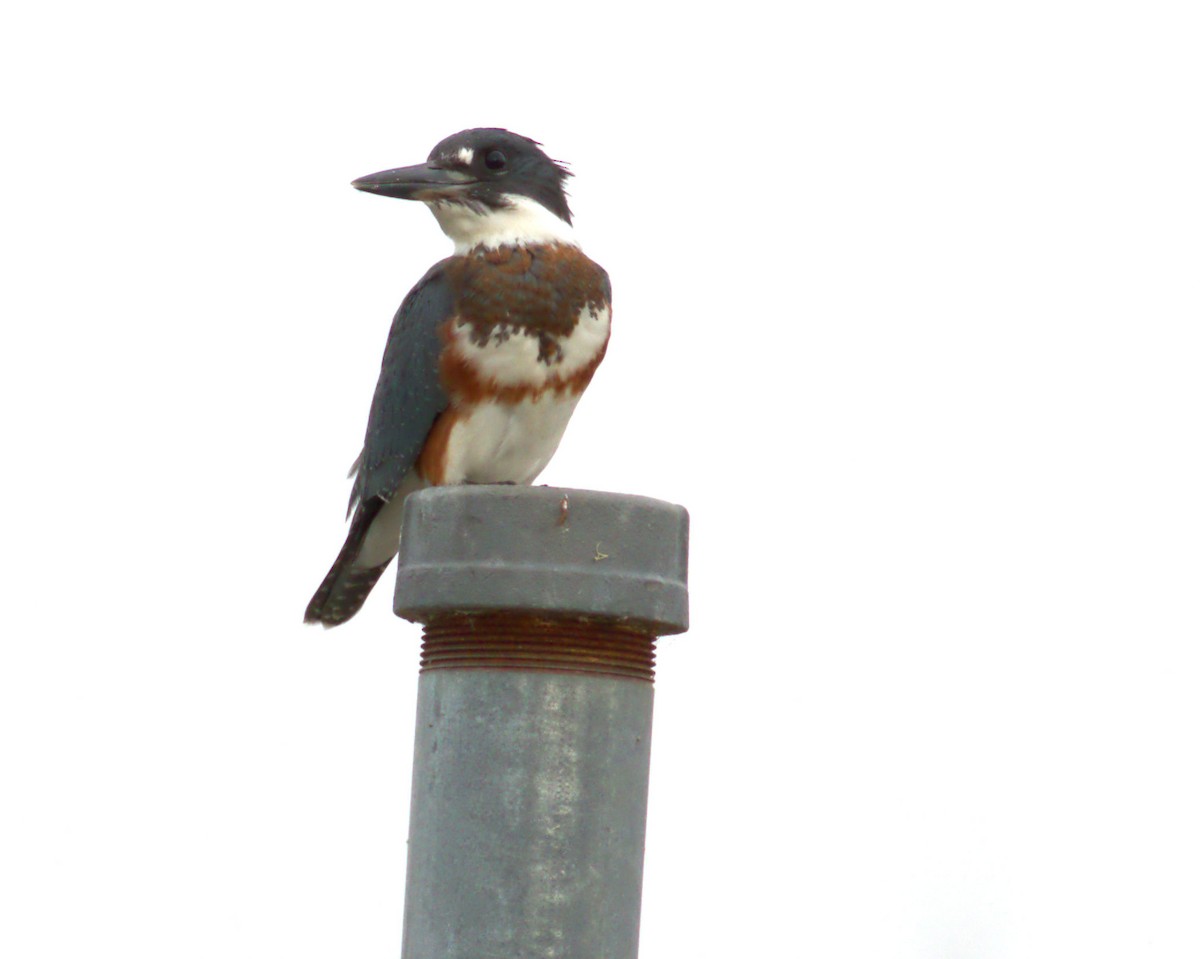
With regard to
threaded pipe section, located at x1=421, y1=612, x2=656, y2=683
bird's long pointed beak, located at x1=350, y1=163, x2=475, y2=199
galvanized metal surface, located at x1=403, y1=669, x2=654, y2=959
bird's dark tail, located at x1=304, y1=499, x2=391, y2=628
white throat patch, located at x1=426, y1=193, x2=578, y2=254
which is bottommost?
galvanized metal surface, located at x1=403, y1=669, x2=654, y2=959

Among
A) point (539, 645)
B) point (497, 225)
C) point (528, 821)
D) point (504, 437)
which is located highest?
point (497, 225)

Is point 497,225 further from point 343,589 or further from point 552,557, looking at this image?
point 552,557

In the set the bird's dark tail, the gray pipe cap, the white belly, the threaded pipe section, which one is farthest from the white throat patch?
the threaded pipe section

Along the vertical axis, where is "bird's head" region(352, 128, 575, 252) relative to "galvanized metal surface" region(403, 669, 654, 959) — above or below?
above

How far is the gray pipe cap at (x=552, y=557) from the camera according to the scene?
3.55 meters

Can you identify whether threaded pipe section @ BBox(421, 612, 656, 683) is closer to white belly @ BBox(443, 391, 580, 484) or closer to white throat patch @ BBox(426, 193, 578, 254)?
white belly @ BBox(443, 391, 580, 484)

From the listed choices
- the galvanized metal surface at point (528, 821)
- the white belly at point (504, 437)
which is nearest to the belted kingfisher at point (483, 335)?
the white belly at point (504, 437)

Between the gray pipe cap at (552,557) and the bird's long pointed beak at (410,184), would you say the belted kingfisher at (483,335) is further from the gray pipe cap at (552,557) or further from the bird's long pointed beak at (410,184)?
the gray pipe cap at (552,557)

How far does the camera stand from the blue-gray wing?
5348 millimetres

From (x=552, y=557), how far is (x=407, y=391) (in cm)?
198

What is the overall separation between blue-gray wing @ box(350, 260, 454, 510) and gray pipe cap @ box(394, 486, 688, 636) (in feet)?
5.52

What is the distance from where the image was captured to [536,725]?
3.54 metres

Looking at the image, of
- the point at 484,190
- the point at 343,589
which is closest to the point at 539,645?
the point at 484,190

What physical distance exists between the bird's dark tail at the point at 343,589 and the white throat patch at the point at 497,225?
1012 mm
